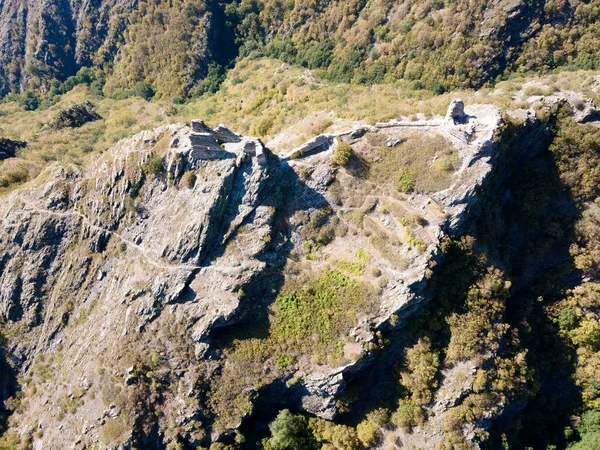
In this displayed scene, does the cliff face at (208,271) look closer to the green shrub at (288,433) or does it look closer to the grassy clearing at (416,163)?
the grassy clearing at (416,163)

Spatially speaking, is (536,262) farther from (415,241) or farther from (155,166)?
(155,166)

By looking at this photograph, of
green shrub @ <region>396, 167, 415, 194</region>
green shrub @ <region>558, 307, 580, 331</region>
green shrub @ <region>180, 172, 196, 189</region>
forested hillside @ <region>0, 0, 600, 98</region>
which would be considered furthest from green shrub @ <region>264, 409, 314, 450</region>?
forested hillside @ <region>0, 0, 600, 98</region>

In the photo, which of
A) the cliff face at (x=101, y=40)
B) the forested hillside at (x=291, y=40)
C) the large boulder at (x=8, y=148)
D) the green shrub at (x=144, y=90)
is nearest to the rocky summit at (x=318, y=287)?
the large boulder at (x=8, y=148)

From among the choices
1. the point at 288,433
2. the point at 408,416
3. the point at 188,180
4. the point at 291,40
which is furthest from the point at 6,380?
the point at 291,40

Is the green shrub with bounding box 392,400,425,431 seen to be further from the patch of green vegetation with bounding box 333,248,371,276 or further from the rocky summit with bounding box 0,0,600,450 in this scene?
the patch of green vegetation with bounding box 333,248,371,276

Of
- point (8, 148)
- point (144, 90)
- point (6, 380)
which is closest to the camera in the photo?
point (6, 380)

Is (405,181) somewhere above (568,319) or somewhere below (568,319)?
above
